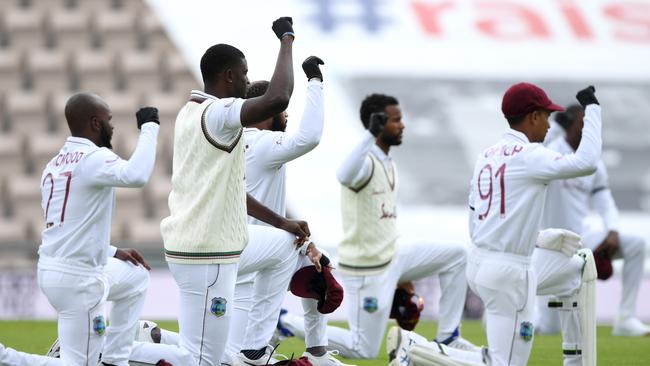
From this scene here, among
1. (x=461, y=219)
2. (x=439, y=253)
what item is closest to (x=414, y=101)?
(x=461, y=219)

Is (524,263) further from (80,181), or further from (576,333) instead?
(80,181)

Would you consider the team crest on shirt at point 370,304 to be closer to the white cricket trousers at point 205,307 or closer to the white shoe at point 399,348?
the white shoe at point 399,348

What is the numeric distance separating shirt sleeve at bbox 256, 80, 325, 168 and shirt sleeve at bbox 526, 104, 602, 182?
3.97ft

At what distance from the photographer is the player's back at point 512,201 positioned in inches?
265

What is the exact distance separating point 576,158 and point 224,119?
189cm

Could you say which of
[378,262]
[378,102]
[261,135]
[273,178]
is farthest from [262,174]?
[378,102]

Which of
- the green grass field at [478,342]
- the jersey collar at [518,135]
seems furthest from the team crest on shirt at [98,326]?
the green grass field at [478,342]

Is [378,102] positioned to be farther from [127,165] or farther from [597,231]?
[127,165]

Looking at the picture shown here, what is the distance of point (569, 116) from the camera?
11219 millimetres

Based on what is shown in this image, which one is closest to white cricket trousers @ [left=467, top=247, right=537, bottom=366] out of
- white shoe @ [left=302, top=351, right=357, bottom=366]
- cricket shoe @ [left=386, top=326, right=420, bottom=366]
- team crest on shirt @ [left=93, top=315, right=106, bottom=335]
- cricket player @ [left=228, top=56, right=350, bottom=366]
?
cricket shoe @ [left=386, top=326, right=420, bottom=366]

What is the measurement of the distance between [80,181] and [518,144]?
94.4 inches

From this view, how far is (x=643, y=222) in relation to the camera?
20609 mm

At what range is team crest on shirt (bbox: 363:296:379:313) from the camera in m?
9.10

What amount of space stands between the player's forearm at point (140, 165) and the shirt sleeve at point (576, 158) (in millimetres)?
2047
